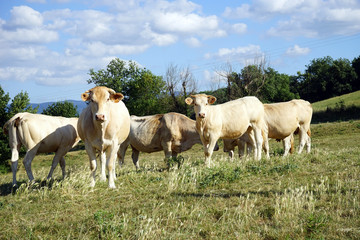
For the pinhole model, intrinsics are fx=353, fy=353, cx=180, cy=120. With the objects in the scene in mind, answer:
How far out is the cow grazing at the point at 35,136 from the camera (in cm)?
1128

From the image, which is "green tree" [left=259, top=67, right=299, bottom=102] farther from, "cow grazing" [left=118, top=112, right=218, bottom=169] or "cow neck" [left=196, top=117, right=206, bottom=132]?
"cow neck" [left=196, top=117, right=206, bottom=132]

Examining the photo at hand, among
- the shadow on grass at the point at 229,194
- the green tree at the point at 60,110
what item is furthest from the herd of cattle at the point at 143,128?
the green tree at the point at 60,110

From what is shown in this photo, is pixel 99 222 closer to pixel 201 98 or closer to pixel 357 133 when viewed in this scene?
pixel 201 98

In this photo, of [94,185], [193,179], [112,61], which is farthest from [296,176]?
[112,61]

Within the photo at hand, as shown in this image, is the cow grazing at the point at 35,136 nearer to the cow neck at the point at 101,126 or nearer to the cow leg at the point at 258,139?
the cow neck at the point at 101,126

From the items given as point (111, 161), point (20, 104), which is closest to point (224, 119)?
point (111, 161)

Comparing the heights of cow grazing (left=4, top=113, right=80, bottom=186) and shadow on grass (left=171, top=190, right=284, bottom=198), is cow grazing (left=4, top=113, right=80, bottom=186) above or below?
above

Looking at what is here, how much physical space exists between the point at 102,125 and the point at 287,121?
868 cm

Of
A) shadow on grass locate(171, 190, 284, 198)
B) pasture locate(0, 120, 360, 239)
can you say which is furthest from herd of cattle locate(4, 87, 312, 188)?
shadow on grass locate(171, 190, 284, 198)

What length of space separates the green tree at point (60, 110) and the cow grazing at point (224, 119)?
4209 centimetres

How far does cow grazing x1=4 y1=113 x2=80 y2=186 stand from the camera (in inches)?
444

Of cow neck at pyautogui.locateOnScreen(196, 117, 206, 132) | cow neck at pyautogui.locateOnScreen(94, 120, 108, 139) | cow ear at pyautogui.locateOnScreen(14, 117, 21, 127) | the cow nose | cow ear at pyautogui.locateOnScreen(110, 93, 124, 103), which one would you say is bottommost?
cow neck at pyautogui.locateOnScreen(196, 117, 206, 132)

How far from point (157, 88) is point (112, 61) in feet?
49.6

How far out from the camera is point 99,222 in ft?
18.5
